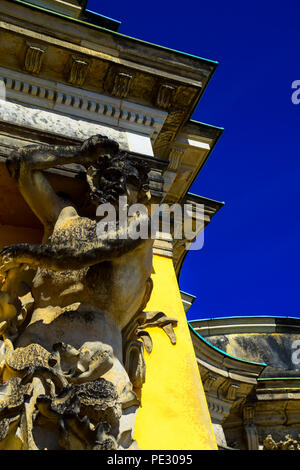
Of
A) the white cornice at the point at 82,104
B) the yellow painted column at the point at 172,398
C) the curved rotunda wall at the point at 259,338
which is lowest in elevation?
the yellow painted column at the point at 172,398

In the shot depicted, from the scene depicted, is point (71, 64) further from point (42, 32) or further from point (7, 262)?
point (7, 262)

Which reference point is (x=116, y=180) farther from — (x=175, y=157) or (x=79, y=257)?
(x=175, y=157)

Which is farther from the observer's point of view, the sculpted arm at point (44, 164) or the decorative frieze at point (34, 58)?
the decorative frieze at point (34, 58)

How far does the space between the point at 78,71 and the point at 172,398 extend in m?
3.34

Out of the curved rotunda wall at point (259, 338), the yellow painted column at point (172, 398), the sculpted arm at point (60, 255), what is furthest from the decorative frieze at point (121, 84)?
the curved rotunda wall at point (259, 338)

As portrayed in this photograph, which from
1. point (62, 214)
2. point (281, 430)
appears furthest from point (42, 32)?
point (281, 430)

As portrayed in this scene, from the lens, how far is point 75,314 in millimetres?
4395

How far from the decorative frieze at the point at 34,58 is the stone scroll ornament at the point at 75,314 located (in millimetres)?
1451

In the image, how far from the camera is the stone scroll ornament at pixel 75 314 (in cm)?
375

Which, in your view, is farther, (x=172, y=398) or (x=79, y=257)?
(x=172, y=398)

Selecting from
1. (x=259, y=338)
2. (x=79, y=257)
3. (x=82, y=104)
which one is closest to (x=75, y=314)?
(x=79, y=257)

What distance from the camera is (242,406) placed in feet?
38.0

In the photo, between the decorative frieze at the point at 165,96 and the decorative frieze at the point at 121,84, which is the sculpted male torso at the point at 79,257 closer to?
the decorative frieze at the point at 121,84

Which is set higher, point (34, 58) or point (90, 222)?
point (34, 58)
